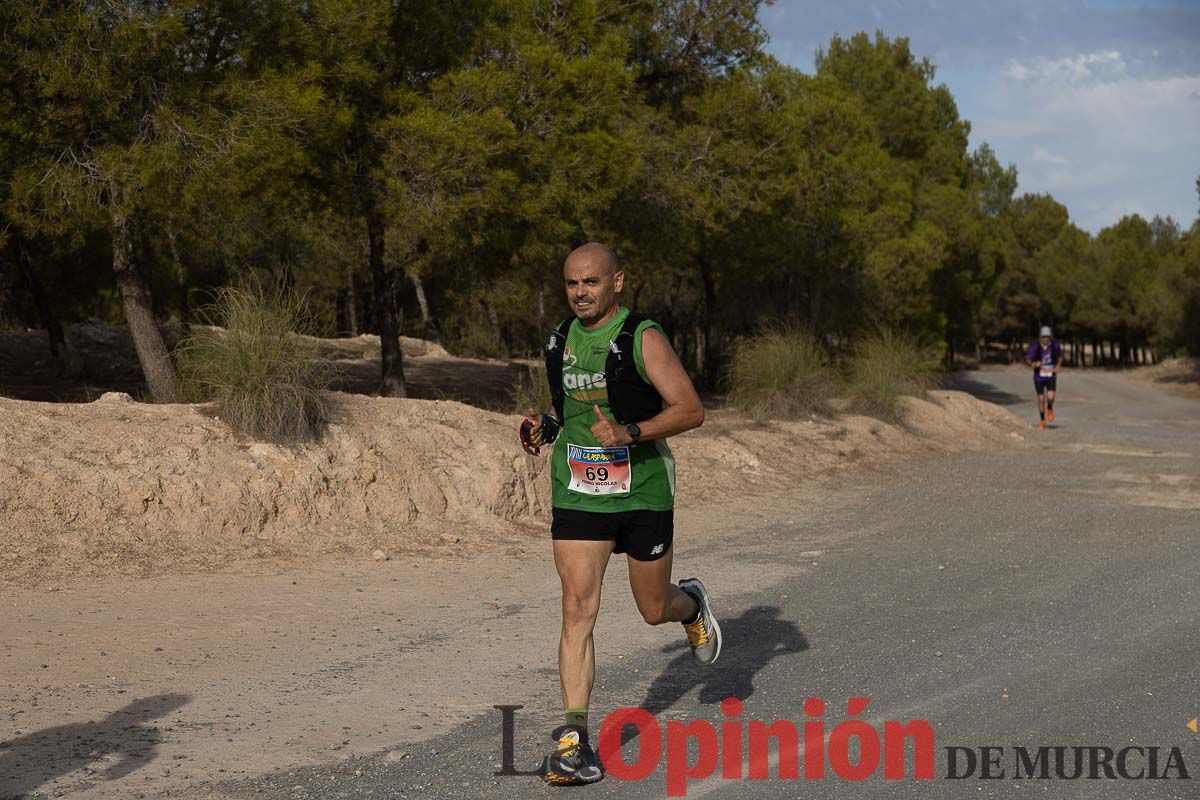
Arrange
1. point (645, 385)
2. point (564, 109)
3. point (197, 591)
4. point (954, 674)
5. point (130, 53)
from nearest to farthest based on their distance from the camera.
→ point (645, 385) → point (954, 674) → point (197, 591) → point (130, 53) → point (564, 109)

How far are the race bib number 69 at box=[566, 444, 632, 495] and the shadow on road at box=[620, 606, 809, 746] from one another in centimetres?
112

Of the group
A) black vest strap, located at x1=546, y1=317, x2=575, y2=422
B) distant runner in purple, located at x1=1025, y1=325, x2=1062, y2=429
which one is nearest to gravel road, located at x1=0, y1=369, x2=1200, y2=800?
black vest strap, located at x1=546, y1=317, x2=575, y2=422

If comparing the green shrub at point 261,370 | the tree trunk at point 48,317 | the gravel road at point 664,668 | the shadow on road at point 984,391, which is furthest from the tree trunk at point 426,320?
the gravel road at point 664,668

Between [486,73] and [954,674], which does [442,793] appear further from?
[486,73]

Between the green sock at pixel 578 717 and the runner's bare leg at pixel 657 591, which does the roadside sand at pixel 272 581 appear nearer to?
the green sock at pixel 578 717

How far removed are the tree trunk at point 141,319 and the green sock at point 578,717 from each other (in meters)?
9.08

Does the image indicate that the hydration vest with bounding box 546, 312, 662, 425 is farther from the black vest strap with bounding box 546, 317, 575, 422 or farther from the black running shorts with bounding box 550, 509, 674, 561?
the black running shorts with bounding box 550, 509, 674, 561

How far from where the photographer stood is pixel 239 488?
10.0m

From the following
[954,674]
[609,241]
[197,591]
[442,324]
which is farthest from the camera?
[442,324]

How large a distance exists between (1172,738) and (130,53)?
11145 mm

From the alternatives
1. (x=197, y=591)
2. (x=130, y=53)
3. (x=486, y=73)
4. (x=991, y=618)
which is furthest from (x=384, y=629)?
(x=486, y=73)

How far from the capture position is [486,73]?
1622 centimetres

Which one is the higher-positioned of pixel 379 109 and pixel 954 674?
pixel 379 109

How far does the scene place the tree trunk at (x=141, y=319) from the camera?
13039 millimetres
